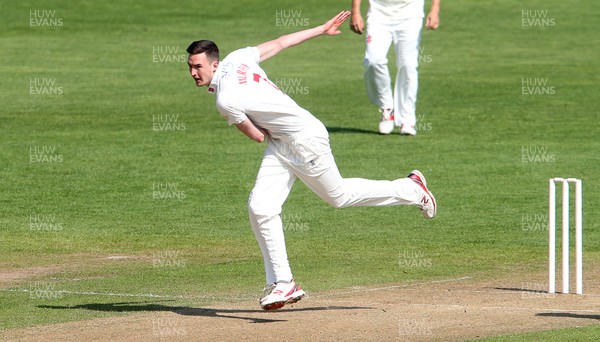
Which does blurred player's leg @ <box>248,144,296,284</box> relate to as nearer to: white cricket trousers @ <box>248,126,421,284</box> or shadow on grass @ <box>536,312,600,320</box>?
white cricket trousers @ <box>248,126,421,284</box>

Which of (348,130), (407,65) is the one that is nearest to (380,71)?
(407,65)

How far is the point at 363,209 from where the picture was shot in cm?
1574

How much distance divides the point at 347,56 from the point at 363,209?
1488 cm

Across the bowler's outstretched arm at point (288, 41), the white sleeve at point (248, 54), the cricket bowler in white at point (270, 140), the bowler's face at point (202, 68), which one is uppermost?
the bowler's outstretched arm at point (288, 41)

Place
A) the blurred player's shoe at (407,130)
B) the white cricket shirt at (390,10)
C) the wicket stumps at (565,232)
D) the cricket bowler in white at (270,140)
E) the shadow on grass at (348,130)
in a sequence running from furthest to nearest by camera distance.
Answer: the shadow on grass at (348,130)
the blurred player's shoe at (407,130)
the white cricket shirt at (390,10)
the wicket stumps at (565,232)
the cricket bowler in white at (270,140)

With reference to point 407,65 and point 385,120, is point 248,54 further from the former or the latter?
point 385,120

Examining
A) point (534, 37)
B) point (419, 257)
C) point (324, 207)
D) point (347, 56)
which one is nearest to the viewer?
point (419, 257)

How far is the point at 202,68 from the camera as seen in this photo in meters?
10.4

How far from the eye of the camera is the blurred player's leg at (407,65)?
19812mm

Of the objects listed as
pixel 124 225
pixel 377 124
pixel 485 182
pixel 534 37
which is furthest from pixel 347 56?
pixel 124 225

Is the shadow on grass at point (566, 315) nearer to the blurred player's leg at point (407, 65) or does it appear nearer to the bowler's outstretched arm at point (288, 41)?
the bowler's outstretched arm at point (288, 41)

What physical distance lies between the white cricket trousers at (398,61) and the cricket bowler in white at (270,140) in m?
8.97

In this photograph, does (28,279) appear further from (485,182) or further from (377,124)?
(377,124)

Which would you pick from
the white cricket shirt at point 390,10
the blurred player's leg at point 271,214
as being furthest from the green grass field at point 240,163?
the white cricket shirt at point 390,10
